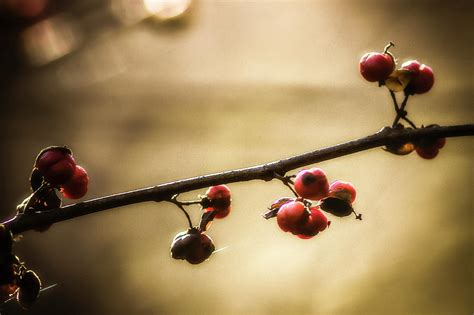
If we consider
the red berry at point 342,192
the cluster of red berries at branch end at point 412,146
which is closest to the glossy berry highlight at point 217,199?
the red berry at point 342,192

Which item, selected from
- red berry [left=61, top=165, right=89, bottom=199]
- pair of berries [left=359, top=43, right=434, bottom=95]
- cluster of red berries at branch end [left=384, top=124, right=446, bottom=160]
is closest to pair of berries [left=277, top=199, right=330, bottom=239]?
cluster of red berries at branch end [left=384, top=124, right=446, bottom=160]

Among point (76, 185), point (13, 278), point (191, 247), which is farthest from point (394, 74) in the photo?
point (13, 278)

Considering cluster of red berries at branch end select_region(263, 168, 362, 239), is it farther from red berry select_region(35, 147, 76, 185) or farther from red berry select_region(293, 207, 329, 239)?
red berry select_region(35, 147, 76, 185)

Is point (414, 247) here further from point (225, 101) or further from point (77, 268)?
point (77, 268)

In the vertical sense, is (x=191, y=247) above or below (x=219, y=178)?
below

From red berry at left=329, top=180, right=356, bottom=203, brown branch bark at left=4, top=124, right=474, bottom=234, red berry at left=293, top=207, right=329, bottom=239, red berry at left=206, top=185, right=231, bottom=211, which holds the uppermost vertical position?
brown branch bark at left=4, top=124, right=474, bottom=234

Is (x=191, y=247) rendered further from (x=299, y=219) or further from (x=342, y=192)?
(x=342, y=192)
